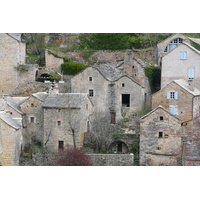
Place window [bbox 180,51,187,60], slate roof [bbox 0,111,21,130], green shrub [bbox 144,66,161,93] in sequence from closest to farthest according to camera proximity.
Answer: slate roof [bbox 0,111,21,130], window [bbox 180,51,187,60], green shrub [bbox 144,66,161,93]

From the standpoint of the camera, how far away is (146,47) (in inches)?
2522

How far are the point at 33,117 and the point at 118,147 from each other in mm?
7493

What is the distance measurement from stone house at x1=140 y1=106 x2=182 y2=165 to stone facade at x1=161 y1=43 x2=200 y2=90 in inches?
282

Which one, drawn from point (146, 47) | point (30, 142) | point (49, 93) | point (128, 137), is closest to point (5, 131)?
point (30, 142)

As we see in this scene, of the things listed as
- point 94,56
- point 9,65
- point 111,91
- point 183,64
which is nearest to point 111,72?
point 111,91

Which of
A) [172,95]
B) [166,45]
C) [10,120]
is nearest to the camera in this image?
[10,120]

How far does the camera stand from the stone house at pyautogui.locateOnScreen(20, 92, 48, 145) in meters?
49.8

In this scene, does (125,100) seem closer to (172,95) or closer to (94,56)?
(172,95)

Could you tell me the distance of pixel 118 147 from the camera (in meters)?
49.8

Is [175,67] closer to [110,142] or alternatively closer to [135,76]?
[135,76]

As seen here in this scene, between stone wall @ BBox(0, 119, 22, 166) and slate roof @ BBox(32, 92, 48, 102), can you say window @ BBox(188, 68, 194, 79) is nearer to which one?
slate roof @ BBox(32, 92, 48, 102)

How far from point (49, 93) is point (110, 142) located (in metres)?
6.79

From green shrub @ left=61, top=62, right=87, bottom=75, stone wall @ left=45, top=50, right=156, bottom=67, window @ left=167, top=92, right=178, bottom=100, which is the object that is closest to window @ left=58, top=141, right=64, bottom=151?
window @ left=167, top=92, right=178, bottom=100

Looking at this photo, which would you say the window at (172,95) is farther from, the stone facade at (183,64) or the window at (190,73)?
the window at (190,73)
